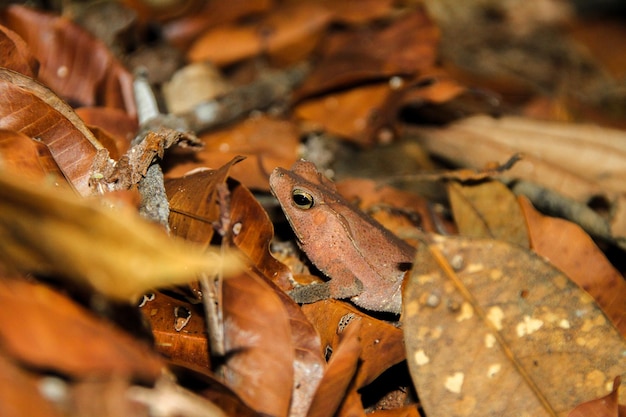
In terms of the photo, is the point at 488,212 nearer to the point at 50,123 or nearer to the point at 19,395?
the point at 50,123

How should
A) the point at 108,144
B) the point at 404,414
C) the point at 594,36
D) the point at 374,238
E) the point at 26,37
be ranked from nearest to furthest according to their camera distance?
the point at 404,414
the point at 108,144
the point at 374,238
the point at 26,37
the point at 594,36

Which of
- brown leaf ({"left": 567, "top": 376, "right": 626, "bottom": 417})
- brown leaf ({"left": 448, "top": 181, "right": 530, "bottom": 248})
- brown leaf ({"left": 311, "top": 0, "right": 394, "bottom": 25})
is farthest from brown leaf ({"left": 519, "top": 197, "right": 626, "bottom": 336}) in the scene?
brown leaf ({"left": 311, "top": 0, "right": 394, "bottom": 25})

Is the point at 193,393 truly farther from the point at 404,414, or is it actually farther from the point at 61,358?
the point at 404,414

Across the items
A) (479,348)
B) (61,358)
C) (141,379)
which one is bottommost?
(479,348)

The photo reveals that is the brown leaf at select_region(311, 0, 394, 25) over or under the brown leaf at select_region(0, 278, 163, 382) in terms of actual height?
under

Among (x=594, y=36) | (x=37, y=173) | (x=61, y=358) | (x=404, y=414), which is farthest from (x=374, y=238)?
(x=594, y=36)

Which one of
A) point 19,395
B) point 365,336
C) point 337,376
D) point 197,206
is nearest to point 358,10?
point 197,206

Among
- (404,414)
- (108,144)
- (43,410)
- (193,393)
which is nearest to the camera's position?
(43,410)

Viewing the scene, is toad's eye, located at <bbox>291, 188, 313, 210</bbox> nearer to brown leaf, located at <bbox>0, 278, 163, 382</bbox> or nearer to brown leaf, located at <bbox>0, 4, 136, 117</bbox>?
brown leaf, located at <bbox>0, 4, 136, 117</bbox>
